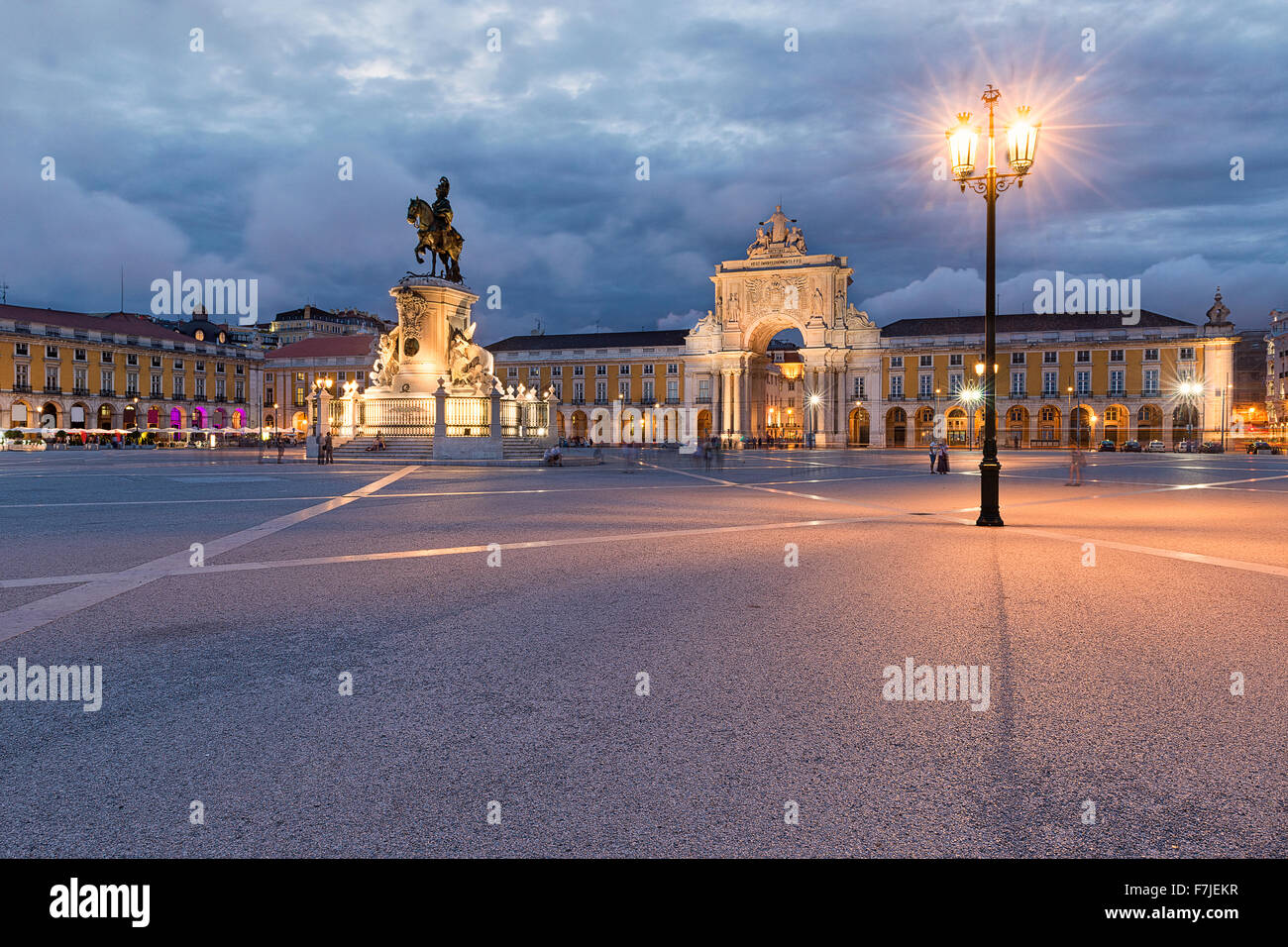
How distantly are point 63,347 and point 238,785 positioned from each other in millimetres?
82591

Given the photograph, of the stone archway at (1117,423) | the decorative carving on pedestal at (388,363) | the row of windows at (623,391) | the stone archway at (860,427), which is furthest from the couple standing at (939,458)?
the row of windows at (623,391)

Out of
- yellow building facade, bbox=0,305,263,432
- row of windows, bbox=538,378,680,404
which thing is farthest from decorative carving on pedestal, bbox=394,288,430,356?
row of windows, bbox=538,378,680,404

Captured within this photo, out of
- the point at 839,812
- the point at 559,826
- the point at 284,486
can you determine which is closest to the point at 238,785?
the point at 559,826

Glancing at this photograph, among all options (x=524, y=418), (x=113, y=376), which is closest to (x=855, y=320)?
(x=524, y=418)

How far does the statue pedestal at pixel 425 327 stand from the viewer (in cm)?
3422

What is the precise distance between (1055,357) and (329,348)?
71962 millimetres

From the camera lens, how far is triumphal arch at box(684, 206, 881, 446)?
249 ft

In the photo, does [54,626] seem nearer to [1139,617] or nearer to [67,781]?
[67,781]

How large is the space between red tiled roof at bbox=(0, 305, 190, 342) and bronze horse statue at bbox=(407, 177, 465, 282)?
52.2 meters

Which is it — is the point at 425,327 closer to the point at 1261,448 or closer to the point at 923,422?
the point at 923,422

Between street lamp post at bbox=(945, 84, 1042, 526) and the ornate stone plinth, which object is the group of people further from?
street lamp post at bbox=(945, 84, 1042, 526)

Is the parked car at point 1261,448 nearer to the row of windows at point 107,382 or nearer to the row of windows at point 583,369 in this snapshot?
the row of windows at point 583,369

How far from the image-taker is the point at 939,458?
2675cm
